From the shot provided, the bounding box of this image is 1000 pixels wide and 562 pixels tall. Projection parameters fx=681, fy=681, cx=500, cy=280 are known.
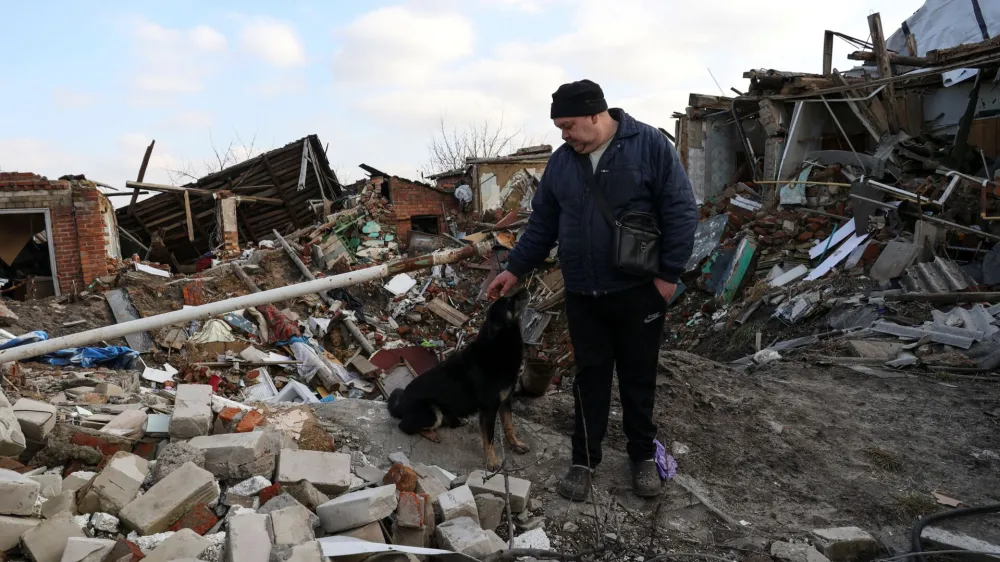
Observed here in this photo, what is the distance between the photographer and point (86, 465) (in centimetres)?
310

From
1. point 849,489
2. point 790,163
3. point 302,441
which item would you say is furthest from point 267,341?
point 790,163

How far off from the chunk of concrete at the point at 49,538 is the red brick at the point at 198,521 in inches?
12.9

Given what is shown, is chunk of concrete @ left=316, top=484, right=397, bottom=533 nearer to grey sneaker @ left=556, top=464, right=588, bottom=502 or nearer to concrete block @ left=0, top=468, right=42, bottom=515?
grey sneaker @ left=556, top=464, right=588, bottom=502

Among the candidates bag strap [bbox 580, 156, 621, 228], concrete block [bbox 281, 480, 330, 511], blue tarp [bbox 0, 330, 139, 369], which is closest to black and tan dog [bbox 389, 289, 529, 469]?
bag strap [bbox 580, 156, 621, 228]

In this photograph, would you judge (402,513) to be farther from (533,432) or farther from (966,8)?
(966,8)

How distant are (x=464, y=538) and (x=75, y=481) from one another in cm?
165

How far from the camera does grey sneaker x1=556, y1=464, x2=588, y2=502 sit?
3.24 meters

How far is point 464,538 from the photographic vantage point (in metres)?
2.66

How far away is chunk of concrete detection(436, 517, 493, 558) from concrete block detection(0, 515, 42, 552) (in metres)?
1.52

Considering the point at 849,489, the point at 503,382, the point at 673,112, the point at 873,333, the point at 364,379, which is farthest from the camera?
the point at 673,112

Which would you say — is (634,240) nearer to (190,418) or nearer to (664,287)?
(664,287)

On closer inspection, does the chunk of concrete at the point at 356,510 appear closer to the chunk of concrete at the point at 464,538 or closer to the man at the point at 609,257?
the chunk of concrete at the point at 464,538

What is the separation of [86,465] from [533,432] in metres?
2.32

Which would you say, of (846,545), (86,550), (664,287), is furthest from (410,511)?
(846,545)
